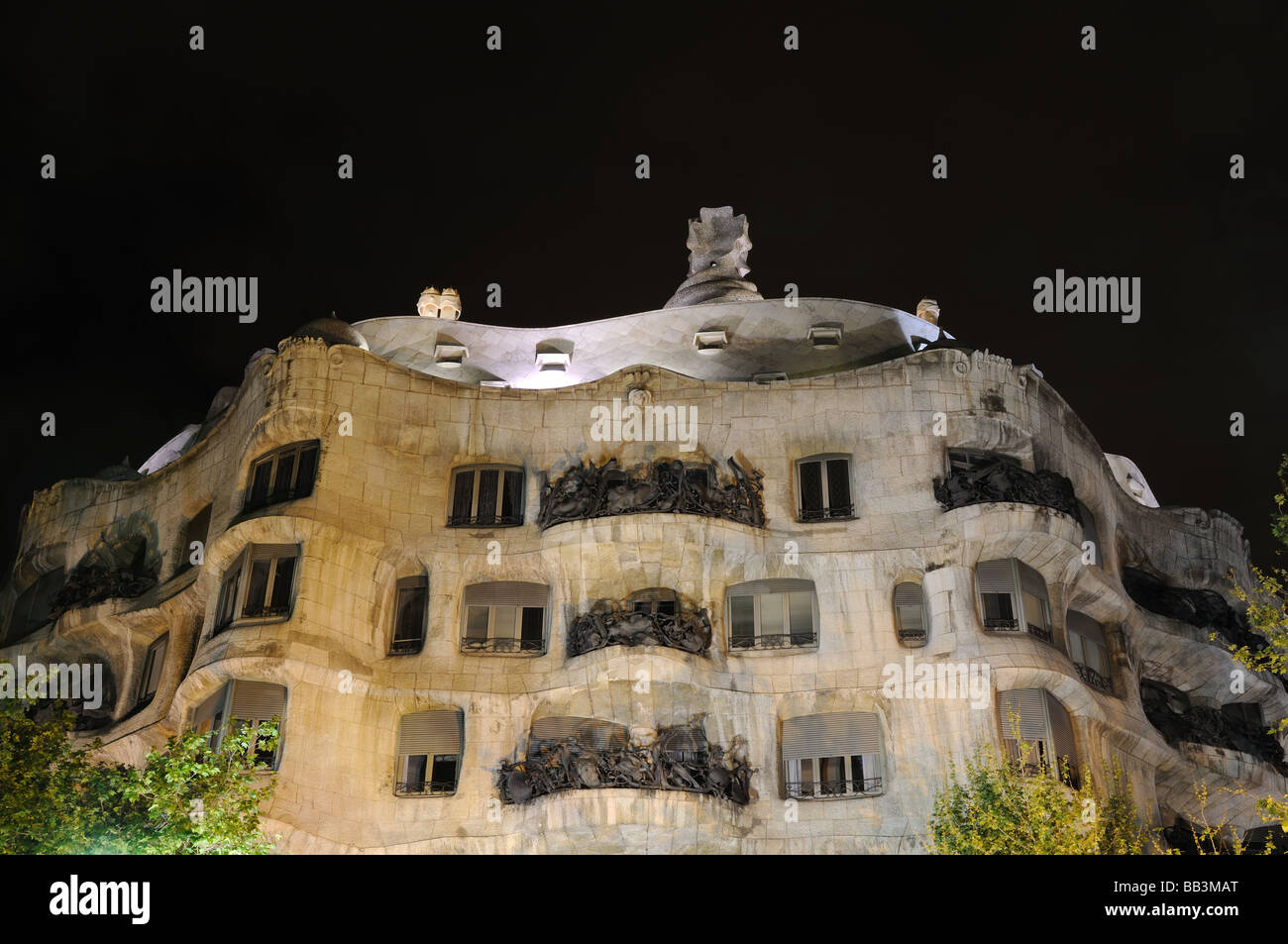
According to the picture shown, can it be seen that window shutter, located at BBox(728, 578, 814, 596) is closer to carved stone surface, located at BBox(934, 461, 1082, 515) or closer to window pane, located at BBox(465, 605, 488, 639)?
carved stone surface, located at BBox(934, 461, 1082, 515)

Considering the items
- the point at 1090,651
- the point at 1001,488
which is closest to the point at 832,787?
the point at 1001,488

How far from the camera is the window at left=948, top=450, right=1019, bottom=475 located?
42.1m

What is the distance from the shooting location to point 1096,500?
149ft

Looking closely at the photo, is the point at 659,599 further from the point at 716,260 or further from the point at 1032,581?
the point at 716,260

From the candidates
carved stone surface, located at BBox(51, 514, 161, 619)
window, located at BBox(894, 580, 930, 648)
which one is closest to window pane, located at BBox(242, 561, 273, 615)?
carved stone surface, located at BBox(51, 514, 161, 619)

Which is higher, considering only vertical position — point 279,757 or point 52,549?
point 52,549

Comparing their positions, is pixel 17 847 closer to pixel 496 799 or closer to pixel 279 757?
pixel 279 757

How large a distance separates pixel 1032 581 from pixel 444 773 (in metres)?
15.9

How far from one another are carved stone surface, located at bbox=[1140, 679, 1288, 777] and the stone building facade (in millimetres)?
145

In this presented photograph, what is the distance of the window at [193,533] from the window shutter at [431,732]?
9.82m
